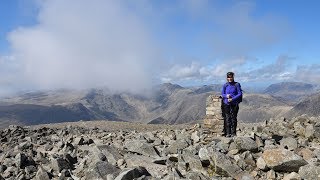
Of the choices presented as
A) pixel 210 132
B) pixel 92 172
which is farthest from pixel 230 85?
pixel 92 172

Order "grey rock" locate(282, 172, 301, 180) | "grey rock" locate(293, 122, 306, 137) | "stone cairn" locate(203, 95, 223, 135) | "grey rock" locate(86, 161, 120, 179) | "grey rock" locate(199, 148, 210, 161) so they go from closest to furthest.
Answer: "grey rock" locate(282, 172, 301, 180) → "grey rock" locate(86, 161, 120, 179) → "grey rock" locate(199, 148, 210, 161) → "stone cairn" locate(203, 95, 223, 135) → "grey rock" locate(293, 122, 306, 137)

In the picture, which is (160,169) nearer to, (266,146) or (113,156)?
(113,156)

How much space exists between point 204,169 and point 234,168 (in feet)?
4.10

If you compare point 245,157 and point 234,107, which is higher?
point 234,107

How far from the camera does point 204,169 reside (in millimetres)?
16312

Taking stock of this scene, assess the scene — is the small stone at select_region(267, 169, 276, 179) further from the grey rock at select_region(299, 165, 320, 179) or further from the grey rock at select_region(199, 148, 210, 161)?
the grey rock at select_region(199, 148, 210, 161)

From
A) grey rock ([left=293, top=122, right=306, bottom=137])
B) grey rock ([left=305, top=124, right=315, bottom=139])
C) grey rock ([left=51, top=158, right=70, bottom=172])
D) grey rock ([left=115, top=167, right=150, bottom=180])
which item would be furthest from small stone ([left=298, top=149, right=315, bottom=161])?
grey rock ([left=51, top=158, right=70, bottom=172])

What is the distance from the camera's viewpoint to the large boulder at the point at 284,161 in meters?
15.4

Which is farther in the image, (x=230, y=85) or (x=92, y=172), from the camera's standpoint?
(x=230, y=85)

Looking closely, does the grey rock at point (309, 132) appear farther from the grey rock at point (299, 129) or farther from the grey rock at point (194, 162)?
the grey rock at point (194, 162)

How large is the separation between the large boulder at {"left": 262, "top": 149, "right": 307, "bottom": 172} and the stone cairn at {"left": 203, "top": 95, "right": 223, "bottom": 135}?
22.1 feet

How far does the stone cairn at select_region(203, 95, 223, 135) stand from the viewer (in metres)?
22.4

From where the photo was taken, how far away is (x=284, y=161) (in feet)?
50.6

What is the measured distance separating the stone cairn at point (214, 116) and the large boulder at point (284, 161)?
6.74 metres
